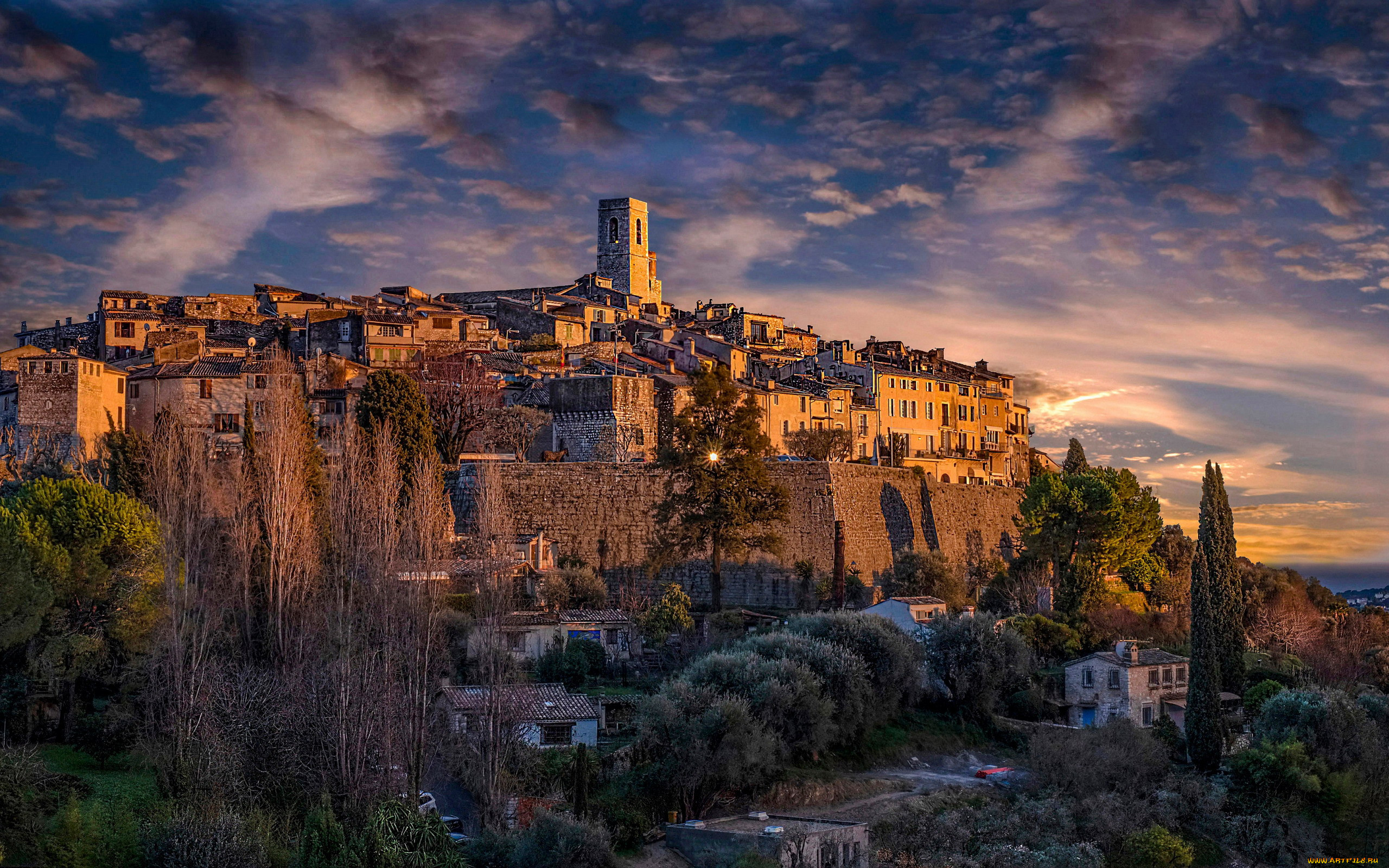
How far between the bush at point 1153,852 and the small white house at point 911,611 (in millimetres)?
Answer: 10407

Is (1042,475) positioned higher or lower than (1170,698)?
higher

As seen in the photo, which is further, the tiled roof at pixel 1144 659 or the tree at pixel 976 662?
the tiled roof at pixel 1144 659

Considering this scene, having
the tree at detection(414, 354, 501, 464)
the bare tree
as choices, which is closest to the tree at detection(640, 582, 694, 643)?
the bare tree

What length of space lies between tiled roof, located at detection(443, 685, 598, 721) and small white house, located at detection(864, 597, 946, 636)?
12056mm

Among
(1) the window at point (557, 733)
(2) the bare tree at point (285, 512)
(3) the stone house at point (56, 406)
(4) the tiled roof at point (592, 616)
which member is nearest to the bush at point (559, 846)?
(1) the window at point (557, 733)

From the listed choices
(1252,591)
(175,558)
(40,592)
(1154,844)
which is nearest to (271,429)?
(175,558)

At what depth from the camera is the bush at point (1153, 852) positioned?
28453 millimetres

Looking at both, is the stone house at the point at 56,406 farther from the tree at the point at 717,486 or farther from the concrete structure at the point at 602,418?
the tree at the point at 717,486

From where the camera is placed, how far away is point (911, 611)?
3972cm

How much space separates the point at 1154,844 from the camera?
28.6 meters

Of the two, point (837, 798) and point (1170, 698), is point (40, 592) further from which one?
point (1170, 698)

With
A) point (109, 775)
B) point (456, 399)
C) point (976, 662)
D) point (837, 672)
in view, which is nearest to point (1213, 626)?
point (976, 662)

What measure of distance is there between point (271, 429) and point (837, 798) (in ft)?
56.5

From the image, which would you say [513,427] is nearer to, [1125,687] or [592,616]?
[592,616]
